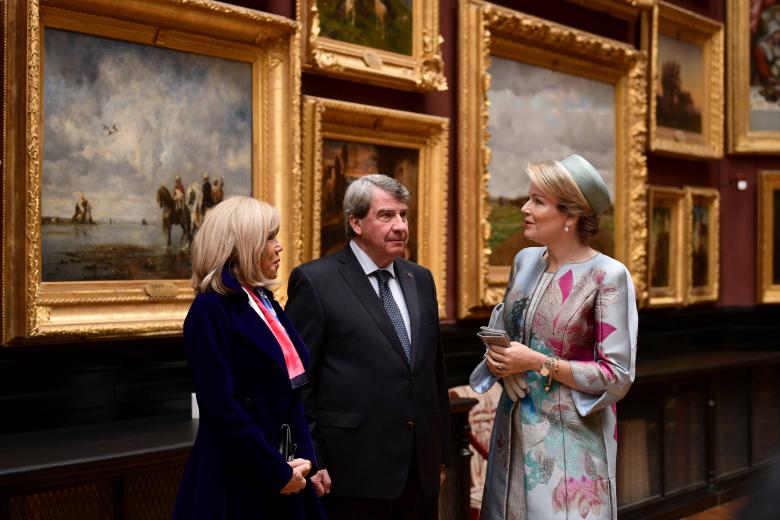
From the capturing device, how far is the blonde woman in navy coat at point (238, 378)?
3012mm

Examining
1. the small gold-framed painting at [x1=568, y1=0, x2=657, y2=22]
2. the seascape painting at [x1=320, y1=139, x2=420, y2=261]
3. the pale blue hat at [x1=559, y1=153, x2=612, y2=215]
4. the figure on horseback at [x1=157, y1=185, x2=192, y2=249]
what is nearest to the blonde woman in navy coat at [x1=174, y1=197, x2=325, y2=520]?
the pale blue hat at [x1=559, y1=153, x2=612, y2=215]

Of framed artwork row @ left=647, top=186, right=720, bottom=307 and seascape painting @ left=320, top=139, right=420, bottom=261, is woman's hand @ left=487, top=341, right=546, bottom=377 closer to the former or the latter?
seascape painting @ left=320, top=139, right=420, bottom=261

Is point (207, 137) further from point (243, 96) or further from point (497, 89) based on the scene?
point (497, 89)

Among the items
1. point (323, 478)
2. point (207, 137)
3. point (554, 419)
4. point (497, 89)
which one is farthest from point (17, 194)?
point (497, 89)

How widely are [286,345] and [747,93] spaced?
23.5 feet

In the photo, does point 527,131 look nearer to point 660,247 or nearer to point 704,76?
point 660,247

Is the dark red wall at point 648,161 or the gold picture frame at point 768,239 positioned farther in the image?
the gold picture frame at point 768,239

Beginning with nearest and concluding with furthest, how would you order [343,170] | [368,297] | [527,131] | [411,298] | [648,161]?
[368,297]
[411,298]
[343,170]
[527,131]
[648,161]

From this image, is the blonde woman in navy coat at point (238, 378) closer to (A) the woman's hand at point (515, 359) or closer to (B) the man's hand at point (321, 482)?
(B) the man's hand at point (321, 482)

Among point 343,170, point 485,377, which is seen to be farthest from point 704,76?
point 485,377

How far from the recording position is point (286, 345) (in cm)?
327

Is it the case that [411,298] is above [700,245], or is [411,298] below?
below

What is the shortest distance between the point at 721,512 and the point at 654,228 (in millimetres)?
2503

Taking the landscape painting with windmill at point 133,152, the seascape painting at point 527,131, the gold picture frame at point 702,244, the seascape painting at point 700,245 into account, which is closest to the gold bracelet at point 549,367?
the landscape painting with windmill at point 133,152
